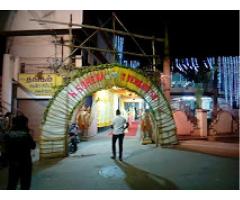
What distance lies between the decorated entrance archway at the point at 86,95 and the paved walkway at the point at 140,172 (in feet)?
2.56

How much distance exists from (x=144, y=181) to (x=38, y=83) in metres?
9.21

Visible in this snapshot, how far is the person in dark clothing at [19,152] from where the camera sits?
5.83 m

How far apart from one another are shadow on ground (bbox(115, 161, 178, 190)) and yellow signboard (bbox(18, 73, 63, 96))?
741 cm

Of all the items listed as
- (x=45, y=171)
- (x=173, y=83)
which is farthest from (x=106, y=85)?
(x=173, y=83)

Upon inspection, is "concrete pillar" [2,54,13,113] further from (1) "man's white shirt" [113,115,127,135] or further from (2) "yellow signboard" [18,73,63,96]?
(1) "man's white shirt" [113,115,127,135]

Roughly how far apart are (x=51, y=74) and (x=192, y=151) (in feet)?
26.0

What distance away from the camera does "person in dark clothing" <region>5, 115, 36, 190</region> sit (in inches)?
230

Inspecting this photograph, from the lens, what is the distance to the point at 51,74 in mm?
14461

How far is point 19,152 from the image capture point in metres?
5.85

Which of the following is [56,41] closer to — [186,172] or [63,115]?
[63,115]

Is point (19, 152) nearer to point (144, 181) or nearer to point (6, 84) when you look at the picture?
point (144, 181)

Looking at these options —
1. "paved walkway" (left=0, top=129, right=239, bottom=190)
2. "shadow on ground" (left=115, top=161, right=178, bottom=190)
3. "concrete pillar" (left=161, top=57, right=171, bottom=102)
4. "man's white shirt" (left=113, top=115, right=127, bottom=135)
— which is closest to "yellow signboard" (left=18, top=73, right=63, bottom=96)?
"paved walkway" (left=0, top=129, right=239, bottom=190)

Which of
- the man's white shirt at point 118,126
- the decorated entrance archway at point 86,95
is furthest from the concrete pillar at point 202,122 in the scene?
the man's white shirt at point 118,126

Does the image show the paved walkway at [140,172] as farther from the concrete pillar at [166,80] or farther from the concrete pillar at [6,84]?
the concrete pillar at [6,84]
